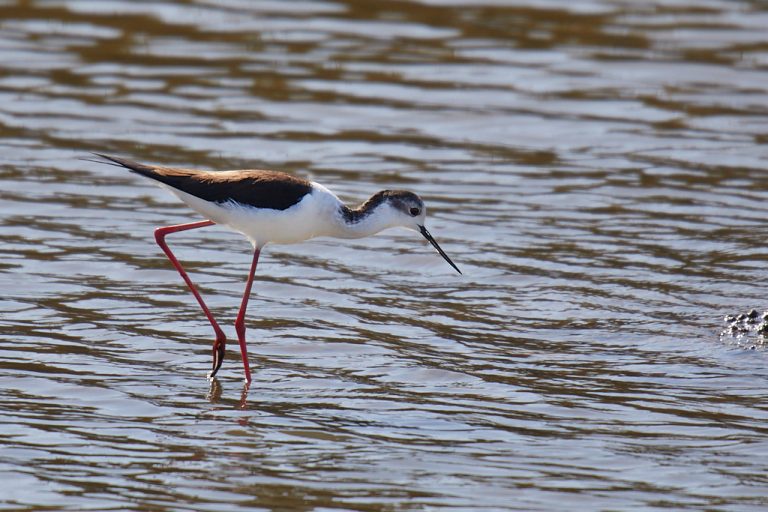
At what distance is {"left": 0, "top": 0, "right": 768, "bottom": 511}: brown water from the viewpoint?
21.4ft

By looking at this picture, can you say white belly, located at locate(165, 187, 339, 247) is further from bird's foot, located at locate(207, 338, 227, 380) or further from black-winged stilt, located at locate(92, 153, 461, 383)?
bird's foot, located at locate(207, 338, 227, 380)

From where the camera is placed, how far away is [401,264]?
400 inches

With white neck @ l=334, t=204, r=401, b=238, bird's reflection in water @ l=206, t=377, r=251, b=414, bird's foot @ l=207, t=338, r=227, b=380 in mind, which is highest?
white neck @ l=334, t=204, r=401, b=238

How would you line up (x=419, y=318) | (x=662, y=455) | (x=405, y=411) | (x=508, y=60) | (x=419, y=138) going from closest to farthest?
(x=662, y=455) → (x=405, y=411) → (x=419, y=318) → (x=419, y=138) → (x=508, y=60)

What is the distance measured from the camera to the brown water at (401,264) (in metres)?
6.54

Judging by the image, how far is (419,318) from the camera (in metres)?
8.95

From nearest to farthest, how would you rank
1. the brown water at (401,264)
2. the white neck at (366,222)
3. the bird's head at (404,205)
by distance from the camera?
the brown water at (401,264) → the white neck at (366,222) → the bird's head at (404,205)

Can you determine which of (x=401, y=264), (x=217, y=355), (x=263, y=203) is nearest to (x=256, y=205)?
(x=263, y=203)

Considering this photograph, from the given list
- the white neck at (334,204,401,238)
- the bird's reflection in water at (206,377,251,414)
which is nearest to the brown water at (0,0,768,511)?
the bird's reflection in water at (206,377,251,414)

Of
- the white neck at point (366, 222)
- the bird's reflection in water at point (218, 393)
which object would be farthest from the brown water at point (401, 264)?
the white neck at point (366, 222)

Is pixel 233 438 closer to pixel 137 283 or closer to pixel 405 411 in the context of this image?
pixel 405 411

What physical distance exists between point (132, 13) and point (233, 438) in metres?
10.1

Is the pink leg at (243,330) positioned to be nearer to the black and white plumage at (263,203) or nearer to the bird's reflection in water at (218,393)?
the bird's reflection in water at (218,393)

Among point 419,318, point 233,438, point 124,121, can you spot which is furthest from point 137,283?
point 124,121
